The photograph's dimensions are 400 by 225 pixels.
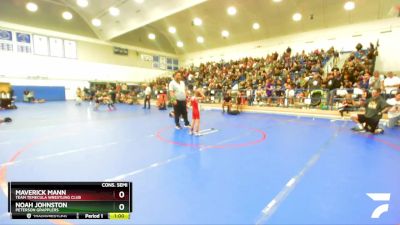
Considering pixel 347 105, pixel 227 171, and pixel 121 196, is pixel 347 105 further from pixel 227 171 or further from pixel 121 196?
pixel 121 196

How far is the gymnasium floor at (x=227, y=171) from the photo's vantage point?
7.66 feet

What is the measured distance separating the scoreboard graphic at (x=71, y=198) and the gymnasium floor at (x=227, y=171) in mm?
342

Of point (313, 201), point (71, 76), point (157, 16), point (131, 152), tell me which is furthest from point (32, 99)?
point (313, 201)

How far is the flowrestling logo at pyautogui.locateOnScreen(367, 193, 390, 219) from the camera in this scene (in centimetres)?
229

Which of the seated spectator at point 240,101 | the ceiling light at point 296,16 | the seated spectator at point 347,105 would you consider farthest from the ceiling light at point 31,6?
the seated spectator at point 347,105

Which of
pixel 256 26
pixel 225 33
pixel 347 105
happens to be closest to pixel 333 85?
pixel 347 105

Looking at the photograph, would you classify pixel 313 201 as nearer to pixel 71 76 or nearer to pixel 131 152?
pixel 131 152

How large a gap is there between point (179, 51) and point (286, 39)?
13.9 m

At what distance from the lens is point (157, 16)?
15.3m

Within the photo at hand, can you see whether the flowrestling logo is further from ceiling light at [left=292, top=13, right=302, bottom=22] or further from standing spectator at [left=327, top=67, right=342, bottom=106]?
ceiling light at [left=292, top=13, right=302, bottom=22]

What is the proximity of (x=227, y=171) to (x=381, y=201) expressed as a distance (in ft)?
6.31

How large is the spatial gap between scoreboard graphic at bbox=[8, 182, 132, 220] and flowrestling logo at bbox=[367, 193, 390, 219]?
2533 mm

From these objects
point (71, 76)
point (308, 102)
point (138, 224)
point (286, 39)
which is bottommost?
point (138, 224)

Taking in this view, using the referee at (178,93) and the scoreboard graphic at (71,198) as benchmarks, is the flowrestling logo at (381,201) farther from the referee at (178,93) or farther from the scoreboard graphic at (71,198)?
the referee at (178,93)
